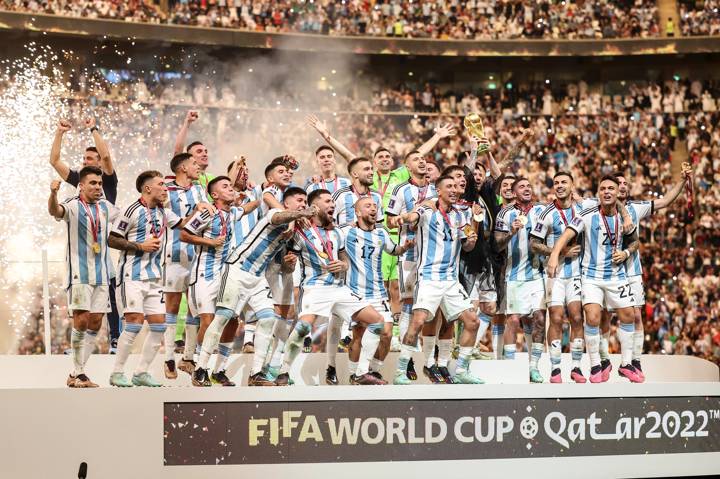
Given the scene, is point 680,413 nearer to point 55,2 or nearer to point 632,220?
point 632,220

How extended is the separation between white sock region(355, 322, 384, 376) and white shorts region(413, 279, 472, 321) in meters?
0.48

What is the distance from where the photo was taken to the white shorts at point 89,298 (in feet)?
32.5

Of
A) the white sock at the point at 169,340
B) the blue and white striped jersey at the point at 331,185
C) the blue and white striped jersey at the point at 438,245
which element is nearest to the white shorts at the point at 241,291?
the white sock at the point at 169,340

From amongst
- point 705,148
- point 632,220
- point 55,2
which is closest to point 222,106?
point 55,2

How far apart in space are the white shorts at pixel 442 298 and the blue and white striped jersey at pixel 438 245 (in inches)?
2.8

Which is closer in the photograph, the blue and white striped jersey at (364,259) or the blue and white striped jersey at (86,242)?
the blue and white striped jersey at (86,242)

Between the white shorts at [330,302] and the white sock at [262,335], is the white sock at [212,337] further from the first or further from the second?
the white shorts at [330,302]

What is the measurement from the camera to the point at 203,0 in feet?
92.1

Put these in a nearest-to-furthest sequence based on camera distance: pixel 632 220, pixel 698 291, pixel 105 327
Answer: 1. pixel 632 220
2. pixel 105 327
3. pixel 698 291

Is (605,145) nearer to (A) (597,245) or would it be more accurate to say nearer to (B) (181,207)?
(A) (597,245)

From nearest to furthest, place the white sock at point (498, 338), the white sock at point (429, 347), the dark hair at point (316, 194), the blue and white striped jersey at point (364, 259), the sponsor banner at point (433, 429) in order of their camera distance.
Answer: the sponsor banner at point (433, 429)
the dark hair at point (316, 194)
the blue and white striped jersey at point (364, 259)
the white sock at point (429, 347)
the white sock at point (498, 338)

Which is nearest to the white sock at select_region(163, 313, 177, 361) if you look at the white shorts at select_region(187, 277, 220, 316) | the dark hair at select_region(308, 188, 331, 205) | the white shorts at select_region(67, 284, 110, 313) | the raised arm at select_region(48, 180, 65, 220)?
the white shorts at select_region(187, 277, 220, 316)

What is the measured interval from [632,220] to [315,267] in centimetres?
360

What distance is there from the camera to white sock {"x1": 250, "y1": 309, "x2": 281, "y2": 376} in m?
10.2
